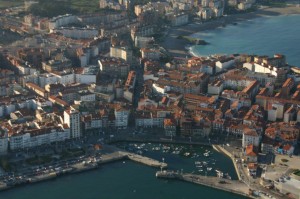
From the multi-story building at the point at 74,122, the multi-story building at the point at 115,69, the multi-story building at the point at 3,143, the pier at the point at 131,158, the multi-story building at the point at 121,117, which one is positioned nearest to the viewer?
the pier at the point at 131,158

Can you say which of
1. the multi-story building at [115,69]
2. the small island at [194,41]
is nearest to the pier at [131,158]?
the multi-story building at [115,69]

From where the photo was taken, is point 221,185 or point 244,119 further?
point 244,119

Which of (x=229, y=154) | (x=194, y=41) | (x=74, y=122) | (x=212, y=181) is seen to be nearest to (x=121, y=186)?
(x=212, y=181)

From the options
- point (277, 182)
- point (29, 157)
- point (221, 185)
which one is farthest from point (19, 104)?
point (277, 182)

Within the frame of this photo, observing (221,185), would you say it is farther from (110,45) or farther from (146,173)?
(110,45)

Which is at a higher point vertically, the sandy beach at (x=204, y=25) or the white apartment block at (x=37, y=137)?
the sandy beach at (x=204, y=25)

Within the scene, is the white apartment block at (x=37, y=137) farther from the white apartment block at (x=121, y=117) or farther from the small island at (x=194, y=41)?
the small island at (x=194, y=41)

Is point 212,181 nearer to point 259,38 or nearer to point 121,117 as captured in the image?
point 121,117
